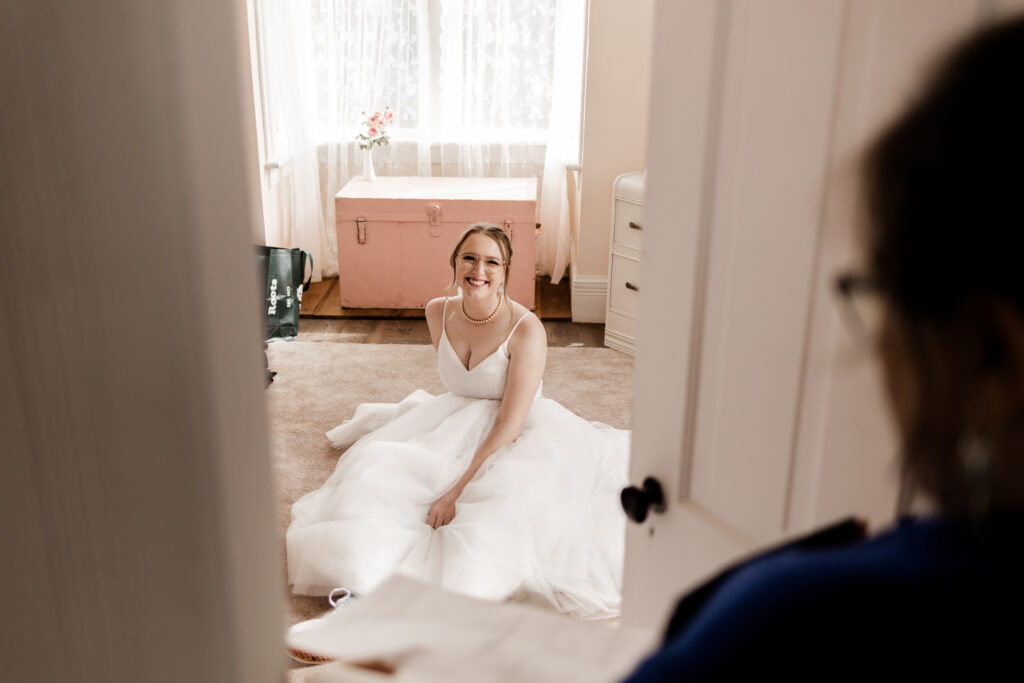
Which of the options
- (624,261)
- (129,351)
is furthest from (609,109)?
(129,351)

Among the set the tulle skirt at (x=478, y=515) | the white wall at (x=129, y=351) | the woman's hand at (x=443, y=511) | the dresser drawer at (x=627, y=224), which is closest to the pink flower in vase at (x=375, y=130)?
the dresser drawer at (x=627, y=224)

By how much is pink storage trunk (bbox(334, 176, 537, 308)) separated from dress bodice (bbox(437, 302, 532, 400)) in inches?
64.2

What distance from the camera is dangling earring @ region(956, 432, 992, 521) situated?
43 cm

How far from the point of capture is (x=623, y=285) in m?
4.32

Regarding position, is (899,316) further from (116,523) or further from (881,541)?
(116,523)

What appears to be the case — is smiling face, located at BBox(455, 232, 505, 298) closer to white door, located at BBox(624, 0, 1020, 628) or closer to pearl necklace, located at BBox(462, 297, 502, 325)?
pearl necklace, located at BBox(462, 297, 502, 325)

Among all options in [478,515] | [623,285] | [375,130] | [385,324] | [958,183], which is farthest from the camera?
[375,130]

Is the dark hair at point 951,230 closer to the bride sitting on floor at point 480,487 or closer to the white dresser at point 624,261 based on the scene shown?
the bride sitting on floor at point 480,487

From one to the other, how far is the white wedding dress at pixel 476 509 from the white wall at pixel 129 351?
1.54 metres

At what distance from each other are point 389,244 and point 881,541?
445 cm

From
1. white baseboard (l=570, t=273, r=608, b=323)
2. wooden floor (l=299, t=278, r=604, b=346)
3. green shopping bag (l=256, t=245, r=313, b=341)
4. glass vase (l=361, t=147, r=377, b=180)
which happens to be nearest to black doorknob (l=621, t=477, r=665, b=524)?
green shopping bag (l=256, t=245, r=313, b=341)

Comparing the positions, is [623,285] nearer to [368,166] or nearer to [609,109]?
[609,109]

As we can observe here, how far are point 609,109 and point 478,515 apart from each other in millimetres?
2651

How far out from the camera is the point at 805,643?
43cm
